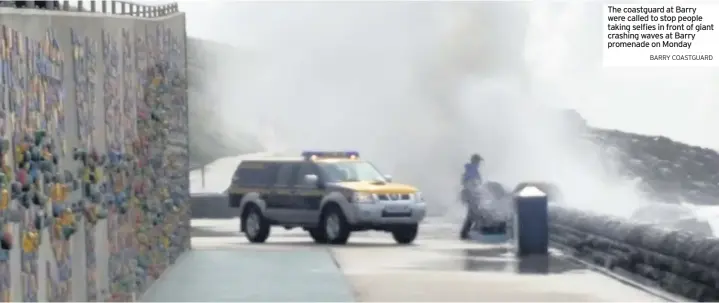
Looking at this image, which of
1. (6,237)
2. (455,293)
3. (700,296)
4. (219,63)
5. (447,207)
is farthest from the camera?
(219,63)

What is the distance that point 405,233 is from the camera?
98.2 ft

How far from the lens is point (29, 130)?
941cm

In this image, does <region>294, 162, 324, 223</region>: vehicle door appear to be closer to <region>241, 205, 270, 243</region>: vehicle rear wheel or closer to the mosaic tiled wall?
<region>241, 205, 270, 243</region>: vehicle rear wheel

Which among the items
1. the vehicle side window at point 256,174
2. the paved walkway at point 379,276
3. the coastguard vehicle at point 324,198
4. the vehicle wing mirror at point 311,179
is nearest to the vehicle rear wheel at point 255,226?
the coastguard vehicle at point 324,198

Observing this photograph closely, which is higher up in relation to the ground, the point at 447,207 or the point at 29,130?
the point at 29,130

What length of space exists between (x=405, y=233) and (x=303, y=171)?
2408mm

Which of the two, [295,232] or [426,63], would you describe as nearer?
[295,232]

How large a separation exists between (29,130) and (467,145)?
57309 millimetres

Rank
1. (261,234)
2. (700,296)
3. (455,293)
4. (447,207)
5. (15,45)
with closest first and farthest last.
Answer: (15,45), (700,296), (455,293), (261,234), (447,207)

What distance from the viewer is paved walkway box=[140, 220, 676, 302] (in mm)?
17766

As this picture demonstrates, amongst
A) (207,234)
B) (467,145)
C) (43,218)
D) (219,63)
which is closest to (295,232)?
(207,234)

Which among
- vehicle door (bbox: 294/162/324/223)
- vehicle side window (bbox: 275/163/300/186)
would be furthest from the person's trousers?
vehicle side window (bbox: 275/163/300/186)

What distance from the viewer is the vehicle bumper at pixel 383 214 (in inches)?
1153

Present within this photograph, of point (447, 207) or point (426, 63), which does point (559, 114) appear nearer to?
point (426, 63)
